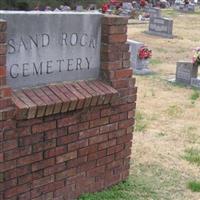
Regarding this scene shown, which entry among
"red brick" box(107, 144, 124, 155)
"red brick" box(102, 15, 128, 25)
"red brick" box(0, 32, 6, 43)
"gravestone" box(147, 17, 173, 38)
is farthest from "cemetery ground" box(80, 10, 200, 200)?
"gravestone" box(147, 17, 173, 38)


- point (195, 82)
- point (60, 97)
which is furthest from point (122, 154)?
point (195, 82)

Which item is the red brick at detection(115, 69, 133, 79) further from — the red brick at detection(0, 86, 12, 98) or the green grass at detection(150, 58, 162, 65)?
the green grass at detection(150, 58, 162, 65)

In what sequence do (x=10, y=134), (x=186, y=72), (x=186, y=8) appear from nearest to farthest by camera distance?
(x=10, y=134), (x=186, y=72), (x=186, y=8)

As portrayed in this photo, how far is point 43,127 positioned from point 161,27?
18.2m

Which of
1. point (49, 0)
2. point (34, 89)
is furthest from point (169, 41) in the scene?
point (34, 89)

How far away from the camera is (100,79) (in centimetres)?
500

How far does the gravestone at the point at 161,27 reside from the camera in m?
21.7

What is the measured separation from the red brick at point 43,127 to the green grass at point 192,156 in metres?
2.51

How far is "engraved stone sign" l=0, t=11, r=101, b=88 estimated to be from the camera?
4.20 m

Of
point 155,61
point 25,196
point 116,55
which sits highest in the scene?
point 116,55

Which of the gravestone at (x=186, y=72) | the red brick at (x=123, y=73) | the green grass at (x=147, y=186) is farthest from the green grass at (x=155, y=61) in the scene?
the red brick at (x=123, y=73)

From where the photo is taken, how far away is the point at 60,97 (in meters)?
4.45

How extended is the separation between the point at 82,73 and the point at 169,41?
52.8ft

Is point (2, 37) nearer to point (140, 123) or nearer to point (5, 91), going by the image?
point (5, 91)
